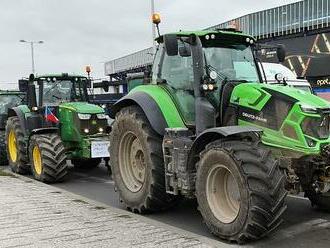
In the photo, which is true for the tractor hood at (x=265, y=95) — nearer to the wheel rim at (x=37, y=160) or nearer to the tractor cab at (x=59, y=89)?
the wheel rim at (x=37, y=160)

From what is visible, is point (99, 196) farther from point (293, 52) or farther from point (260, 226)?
point (293, 52)

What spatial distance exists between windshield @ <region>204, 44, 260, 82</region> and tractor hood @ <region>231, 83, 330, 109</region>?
40 cm

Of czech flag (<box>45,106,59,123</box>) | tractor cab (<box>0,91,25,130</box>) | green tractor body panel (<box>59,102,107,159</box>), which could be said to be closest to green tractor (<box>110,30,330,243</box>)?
green tractor body panel (<box>59,102,107,159</box>)

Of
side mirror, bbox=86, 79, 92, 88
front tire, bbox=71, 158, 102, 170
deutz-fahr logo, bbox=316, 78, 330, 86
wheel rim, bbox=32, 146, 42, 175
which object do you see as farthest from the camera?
deutz-fahr logo, bbox=316, 78, 330, 86

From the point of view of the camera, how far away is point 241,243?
578 centimetres

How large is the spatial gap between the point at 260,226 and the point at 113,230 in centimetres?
187

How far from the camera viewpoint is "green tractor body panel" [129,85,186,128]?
7.18m

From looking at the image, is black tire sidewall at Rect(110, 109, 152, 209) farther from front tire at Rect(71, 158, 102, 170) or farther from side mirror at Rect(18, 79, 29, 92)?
side mirror at Rect(18, 79, 29, 92)

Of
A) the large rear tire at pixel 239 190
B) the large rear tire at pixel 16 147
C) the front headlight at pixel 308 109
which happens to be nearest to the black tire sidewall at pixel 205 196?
the large rear tire at pixel 239 190

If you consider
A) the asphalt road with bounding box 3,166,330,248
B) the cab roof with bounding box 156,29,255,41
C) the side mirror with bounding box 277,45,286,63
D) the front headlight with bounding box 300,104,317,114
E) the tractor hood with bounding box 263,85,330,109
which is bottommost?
the asphalt road with bounding box 3,166,330,248

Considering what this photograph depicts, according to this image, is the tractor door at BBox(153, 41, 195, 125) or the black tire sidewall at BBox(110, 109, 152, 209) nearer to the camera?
the tractor door at BBox(153, 41, 195, 125)

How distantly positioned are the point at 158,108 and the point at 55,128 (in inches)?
191

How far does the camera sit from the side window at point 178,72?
23.6 ft

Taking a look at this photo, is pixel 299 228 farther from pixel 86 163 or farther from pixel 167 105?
pixel 86 163
